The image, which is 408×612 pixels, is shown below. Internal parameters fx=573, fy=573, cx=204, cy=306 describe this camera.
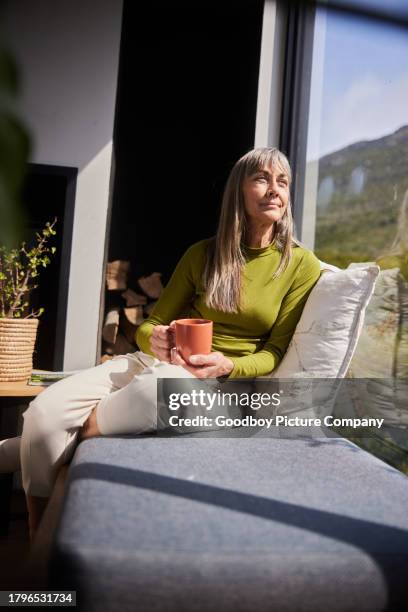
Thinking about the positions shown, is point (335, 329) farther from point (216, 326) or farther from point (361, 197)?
point (361, 197)

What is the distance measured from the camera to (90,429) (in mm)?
1646

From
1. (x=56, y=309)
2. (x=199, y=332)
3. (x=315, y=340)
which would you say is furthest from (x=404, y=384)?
(x=56, y=309)

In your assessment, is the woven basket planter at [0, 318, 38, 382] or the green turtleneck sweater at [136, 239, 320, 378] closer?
the green turtleneck sweater at [136, 239, 320, 378]

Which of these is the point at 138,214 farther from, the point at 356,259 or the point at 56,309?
the point at 356,259

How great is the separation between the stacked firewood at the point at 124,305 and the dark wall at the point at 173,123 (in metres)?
0.08

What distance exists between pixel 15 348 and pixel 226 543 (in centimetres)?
170

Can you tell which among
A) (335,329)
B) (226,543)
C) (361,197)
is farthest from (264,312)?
(226,543)

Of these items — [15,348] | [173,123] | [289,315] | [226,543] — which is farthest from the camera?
[173,123]

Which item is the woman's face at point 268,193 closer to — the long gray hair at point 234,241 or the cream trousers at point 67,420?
the long gray hair at point 234,241

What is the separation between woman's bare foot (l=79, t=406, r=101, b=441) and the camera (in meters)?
1.63

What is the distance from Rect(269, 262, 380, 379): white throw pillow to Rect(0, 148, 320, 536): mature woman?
4.0 inches

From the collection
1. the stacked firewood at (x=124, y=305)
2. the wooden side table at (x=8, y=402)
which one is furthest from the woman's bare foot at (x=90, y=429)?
the stacked firewood at (x=124, y=305)

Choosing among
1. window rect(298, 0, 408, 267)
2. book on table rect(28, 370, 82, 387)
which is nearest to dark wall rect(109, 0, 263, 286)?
window rect(298, 0, 408, 267)

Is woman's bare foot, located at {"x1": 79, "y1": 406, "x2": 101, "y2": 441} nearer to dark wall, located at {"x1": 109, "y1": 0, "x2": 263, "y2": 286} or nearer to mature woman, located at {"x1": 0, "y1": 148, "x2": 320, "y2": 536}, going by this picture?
mature woman, located at {"x1": 0, "y1": 148, "x2": 320, "y2": 536}
